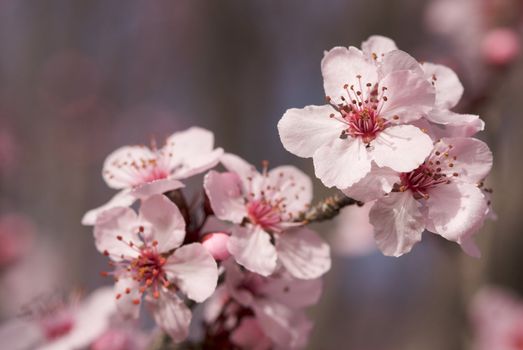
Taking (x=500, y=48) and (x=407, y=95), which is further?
(x=500, y=48)

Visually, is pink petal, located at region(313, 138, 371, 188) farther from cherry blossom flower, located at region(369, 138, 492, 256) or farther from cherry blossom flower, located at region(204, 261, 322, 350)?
cherry blossom flower, located at region(204, 261, 322, 350)

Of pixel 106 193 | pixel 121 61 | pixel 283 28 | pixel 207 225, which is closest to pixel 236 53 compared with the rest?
pixel 283 28

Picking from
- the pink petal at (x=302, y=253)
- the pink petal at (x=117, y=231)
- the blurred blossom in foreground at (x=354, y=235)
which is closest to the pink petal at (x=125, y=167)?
the pink petal at (x=117, y=231)

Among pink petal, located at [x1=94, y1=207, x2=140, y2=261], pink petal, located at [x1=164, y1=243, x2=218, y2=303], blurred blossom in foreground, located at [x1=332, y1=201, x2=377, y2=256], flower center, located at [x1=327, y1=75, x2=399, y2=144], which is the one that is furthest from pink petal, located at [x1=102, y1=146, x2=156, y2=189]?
blurred blossom in foreground, located at [x1=332, y1=201, x2=377, y2=256]

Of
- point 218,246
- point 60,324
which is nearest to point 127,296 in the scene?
point 218,246

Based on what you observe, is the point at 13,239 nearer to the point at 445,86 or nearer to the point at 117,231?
the point at 117,231

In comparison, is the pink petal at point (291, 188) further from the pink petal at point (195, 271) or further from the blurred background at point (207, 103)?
the blurred background at point (207, 103)
